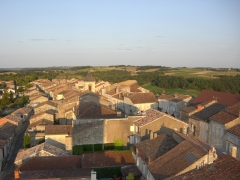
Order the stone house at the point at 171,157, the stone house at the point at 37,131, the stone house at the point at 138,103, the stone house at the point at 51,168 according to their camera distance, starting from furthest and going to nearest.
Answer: the stone house at the point at 138,103, the stone house at the point at 37,131, the stone house at the point at 51,168, the stone house at the point at 171,157

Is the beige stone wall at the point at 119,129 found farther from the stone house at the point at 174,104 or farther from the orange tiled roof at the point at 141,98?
the stone house at the point at 174,104

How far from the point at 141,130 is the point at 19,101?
1802 inches

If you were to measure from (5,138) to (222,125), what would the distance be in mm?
21383

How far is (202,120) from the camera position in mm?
25281

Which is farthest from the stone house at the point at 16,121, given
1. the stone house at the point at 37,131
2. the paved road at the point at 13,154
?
the stone house at the point at 37,131

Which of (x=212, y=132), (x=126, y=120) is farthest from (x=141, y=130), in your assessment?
(x=212, y=132)

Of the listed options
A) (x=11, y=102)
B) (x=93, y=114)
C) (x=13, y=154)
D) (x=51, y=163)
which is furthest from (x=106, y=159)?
(x=11, y=102)

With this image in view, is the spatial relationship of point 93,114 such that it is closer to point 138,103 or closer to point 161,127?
point 161,127

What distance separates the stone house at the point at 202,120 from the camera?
24809 millimetres

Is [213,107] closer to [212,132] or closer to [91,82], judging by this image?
[212,132]

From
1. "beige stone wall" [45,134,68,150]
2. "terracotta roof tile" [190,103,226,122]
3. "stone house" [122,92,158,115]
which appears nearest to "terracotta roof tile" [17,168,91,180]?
"beige stone wall" [45,134,68,150]

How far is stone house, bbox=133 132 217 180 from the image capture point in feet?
42.7

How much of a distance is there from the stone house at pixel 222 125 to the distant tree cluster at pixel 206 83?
1560 inches

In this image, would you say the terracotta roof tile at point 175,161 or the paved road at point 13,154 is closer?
the terracotta roof tile at point 175,161
